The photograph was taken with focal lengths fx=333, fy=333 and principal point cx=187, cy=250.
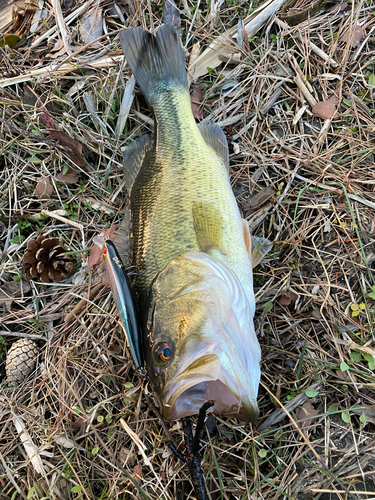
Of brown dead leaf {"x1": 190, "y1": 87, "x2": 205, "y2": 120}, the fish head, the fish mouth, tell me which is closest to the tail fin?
brown dead leaf {"x1": 190, "y1": 87, "x2": 205, "y2": 120}

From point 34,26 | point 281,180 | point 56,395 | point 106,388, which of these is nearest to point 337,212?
point 281,180

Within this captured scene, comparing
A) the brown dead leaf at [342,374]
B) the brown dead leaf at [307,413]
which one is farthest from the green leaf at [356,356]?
the brown dead leaf at [307,413]

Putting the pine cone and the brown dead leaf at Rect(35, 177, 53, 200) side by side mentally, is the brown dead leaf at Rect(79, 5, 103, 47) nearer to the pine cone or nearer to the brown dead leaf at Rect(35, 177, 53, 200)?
the brown dead leaf at Rect(35, 177, 53, 200)

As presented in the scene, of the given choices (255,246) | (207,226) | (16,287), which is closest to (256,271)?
(255,246)

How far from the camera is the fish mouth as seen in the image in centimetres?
175

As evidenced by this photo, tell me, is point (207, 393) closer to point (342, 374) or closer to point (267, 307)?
point (267, 307)

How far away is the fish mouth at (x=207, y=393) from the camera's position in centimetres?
175

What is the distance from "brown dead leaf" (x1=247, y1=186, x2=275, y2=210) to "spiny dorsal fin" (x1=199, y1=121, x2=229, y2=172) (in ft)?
1.22

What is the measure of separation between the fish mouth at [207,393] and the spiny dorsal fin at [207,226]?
0.79 meters

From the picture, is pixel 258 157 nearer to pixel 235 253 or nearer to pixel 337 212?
pixel 337 212

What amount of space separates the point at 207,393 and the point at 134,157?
1.99m

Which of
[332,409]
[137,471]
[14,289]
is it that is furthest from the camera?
[14,289]

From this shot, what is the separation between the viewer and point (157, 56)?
118 inches

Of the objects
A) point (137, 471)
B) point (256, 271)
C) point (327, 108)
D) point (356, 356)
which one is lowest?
point (137, 471)
